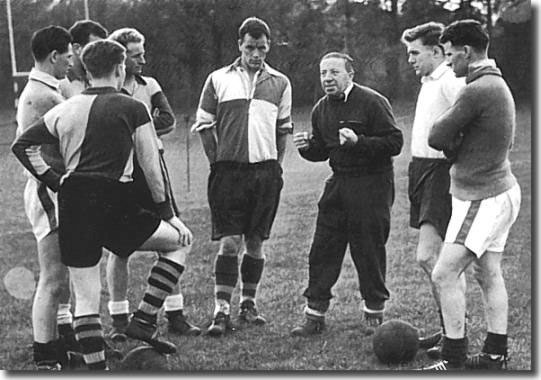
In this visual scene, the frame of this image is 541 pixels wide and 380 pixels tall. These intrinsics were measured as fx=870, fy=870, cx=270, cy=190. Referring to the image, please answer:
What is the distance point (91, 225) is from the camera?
14.3ft

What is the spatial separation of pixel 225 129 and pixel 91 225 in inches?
45.9

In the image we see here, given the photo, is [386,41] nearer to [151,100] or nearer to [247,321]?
[151,100]

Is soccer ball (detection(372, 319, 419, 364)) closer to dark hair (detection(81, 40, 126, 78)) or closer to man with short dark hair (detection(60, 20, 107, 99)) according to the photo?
dark hair (detection(81, 40, 126, 78))

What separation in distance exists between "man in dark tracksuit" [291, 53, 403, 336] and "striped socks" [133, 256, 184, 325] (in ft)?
3.06

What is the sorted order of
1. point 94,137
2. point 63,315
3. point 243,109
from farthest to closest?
1. point 243,109
2. point 63,315
3. point 94,137

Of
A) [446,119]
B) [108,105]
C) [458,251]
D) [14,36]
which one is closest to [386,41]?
[446,119]

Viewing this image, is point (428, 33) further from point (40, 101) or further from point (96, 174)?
point (40, 101)

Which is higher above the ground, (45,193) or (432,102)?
(432,102)

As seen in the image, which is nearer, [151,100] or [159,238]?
[159,238]

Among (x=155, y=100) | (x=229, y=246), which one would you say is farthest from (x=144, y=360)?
(x=155, y=100)

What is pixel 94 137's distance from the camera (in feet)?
13.9

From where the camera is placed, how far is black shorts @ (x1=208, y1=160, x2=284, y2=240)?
519cm

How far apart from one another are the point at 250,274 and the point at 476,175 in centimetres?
159

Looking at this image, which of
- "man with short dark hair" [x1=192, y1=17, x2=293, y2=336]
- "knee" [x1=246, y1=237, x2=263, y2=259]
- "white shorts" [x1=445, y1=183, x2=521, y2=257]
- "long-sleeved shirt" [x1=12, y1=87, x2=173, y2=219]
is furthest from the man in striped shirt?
"white shorts" [x1=445, y1=183, x2=521, y2=257]
